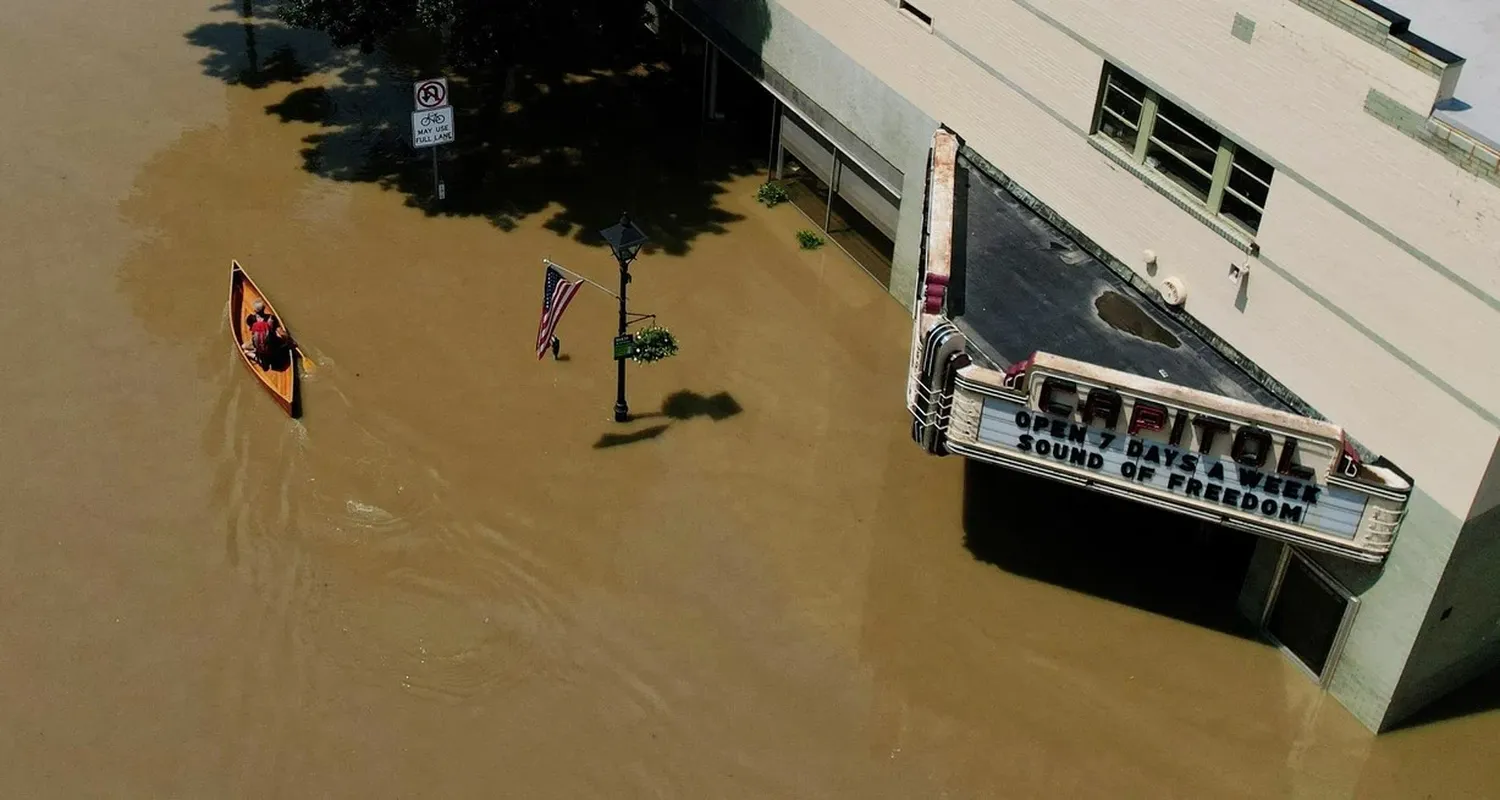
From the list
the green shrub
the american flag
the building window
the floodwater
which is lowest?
the floodwater

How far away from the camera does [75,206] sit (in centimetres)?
2670

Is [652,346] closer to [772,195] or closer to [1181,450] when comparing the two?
[772,195]

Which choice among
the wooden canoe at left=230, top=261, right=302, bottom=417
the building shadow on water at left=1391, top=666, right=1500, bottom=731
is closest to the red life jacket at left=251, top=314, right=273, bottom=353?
the wooden canoe at left=230, top=261, right=302, bottom=417

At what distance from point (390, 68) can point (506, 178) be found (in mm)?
5779

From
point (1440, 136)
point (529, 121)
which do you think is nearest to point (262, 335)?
point (529, 121)

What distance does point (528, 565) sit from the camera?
19891 mm

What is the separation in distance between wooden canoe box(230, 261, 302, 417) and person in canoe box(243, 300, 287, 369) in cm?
6

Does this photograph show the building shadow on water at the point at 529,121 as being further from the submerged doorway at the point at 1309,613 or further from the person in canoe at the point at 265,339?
the submerged doorway at the point at 1309,613

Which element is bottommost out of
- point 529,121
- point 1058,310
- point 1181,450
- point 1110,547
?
point 1110,547

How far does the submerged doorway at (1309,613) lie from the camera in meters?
17.9

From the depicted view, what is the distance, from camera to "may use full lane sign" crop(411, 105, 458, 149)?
1023 inches

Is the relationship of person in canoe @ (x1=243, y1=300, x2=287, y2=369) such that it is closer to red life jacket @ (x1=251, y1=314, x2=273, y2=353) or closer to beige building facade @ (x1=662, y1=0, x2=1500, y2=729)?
red life jacket @ (x1=251, y1=314, x2=273, y2=353)

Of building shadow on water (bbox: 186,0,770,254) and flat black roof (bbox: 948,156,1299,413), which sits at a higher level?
flat black roof (bbox: 948,156,1299,413)

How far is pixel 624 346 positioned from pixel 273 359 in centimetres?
595
